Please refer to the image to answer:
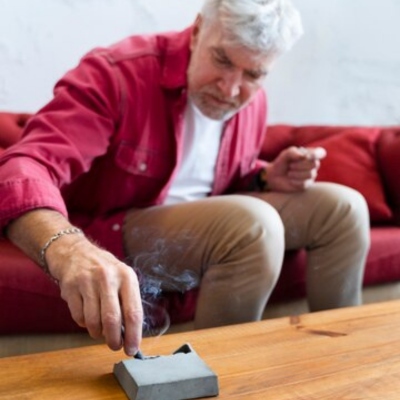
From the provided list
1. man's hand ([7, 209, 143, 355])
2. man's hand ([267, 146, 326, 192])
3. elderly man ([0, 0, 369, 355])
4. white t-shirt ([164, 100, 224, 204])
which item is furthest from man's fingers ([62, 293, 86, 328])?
man's hand ([267, 146, 326, 192])

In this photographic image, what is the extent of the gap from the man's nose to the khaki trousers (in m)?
0.21

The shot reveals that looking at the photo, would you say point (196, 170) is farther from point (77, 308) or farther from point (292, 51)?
point (292, 51)

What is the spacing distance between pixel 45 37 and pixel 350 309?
126 cm

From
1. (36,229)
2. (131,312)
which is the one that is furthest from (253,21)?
(131,312)

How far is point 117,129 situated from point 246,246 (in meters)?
0.36

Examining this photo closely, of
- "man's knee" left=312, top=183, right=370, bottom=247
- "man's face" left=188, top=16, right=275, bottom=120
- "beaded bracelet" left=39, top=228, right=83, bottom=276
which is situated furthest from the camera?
"man's knee" left=312, top=183, right=370, bottom=247

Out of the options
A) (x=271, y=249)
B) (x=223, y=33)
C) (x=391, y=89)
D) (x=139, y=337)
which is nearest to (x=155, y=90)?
(x=223, y=33)

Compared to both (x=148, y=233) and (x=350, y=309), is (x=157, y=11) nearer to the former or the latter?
(x=148, y=233)

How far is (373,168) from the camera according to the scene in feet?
6.07

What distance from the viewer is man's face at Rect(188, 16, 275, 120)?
4.09 ft

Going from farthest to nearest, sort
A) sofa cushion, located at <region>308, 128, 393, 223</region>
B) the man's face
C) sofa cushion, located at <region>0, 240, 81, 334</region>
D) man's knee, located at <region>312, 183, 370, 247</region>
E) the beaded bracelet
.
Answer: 1. sofa cushion, located at <region>308, 128, 393, 223</region>
2. man's knee, located at <region>312, 183, 370, 247</region>
3. the man's face
4. sofa cushion, located at <region>0, 240, 81, 334</region>
5. the beaded bracelet

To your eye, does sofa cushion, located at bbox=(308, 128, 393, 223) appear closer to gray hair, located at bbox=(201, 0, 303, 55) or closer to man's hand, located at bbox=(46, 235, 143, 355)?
gray hair, located at bbox=(201, 0, 303, 55)

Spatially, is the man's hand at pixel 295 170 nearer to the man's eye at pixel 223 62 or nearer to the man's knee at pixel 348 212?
the man's knee at pixel 348 212

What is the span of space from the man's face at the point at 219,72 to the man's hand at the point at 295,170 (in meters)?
0.20
